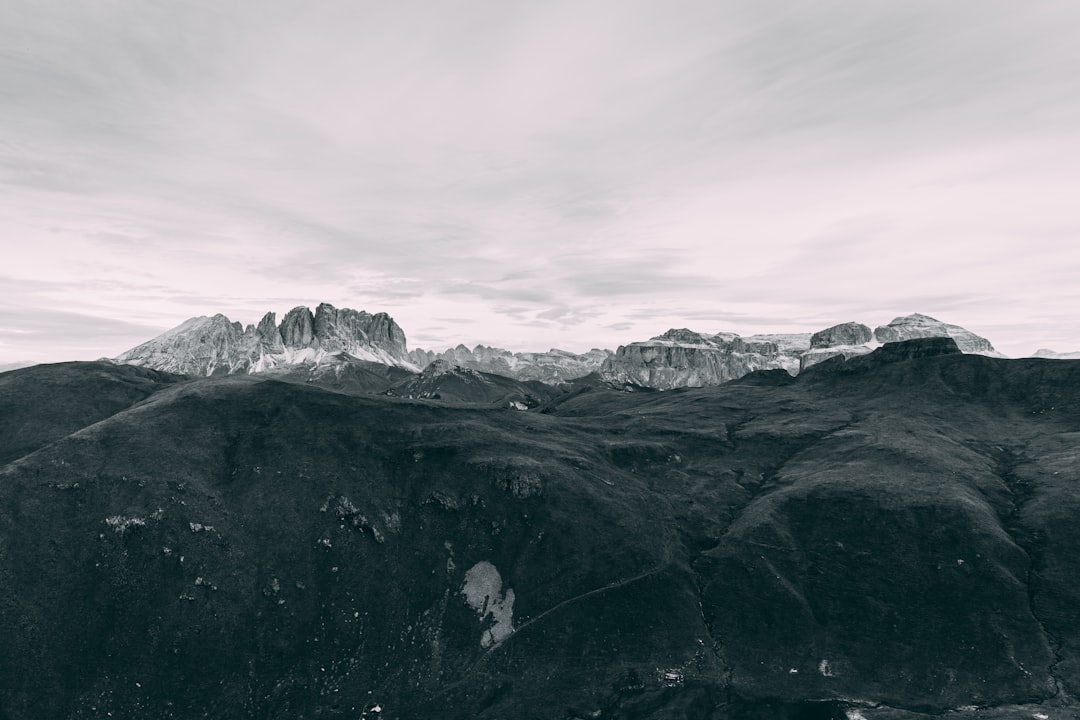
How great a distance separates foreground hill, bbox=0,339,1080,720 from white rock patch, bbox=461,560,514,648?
639 mm

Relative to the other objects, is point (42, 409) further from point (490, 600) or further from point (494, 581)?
point (490, 600)

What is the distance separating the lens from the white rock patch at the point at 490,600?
383ft

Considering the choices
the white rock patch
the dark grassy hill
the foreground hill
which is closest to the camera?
the foreground hill

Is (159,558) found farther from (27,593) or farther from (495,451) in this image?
(495,451)

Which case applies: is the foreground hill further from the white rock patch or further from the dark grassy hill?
the dark grassy hill

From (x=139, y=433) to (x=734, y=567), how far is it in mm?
149977

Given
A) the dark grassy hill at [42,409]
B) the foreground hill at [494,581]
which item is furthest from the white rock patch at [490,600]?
the dark grassy hill at [42,409]

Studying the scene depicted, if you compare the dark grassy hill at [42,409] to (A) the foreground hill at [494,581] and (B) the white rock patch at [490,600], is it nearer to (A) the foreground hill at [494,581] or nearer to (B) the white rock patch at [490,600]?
(A) the foreground hill at [494,581]

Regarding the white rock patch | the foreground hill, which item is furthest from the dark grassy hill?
the white rock patch

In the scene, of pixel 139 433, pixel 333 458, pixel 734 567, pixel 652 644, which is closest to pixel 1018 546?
pixel 734 567

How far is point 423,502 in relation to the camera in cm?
14312

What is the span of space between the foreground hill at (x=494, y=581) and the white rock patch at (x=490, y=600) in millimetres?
639

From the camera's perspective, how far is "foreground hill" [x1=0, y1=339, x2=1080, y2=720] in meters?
100

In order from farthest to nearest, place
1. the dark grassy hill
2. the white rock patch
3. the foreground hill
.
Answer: the dark grassy hill → the white rock patch → the foreground hill
